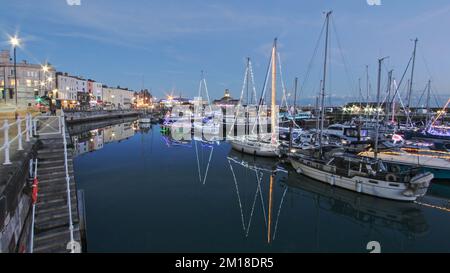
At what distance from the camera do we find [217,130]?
200ft

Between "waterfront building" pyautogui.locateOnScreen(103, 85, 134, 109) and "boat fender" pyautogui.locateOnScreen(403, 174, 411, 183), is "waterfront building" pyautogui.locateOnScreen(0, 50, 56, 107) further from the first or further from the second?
"boat fender" pyautogui.locateOnScreen(403, 174, 411, 183)

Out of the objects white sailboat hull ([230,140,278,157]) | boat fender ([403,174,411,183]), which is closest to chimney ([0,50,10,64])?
white sailboat hull ([230,140,278,157])

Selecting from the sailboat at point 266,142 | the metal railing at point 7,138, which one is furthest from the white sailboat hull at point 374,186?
the metal railing at point 7,138

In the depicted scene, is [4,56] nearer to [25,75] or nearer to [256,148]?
[25,75]

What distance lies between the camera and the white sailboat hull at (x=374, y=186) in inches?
708

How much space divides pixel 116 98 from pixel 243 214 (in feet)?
535

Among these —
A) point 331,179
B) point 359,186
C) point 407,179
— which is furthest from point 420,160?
point 331,179

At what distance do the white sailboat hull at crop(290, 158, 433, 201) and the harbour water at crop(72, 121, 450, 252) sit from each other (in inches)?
20.5

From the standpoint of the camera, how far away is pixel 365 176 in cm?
1944

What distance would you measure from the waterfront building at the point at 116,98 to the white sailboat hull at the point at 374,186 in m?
139

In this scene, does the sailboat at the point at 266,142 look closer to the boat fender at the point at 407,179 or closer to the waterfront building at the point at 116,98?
the boat fender at the point at 407,179

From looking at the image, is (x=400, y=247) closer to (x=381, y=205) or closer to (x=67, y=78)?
(x=381, y=205)

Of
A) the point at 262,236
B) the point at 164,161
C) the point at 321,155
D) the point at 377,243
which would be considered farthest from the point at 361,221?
the point at 164,161

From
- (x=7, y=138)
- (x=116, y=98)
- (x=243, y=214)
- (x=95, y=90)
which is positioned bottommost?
(x=243, y=214)
